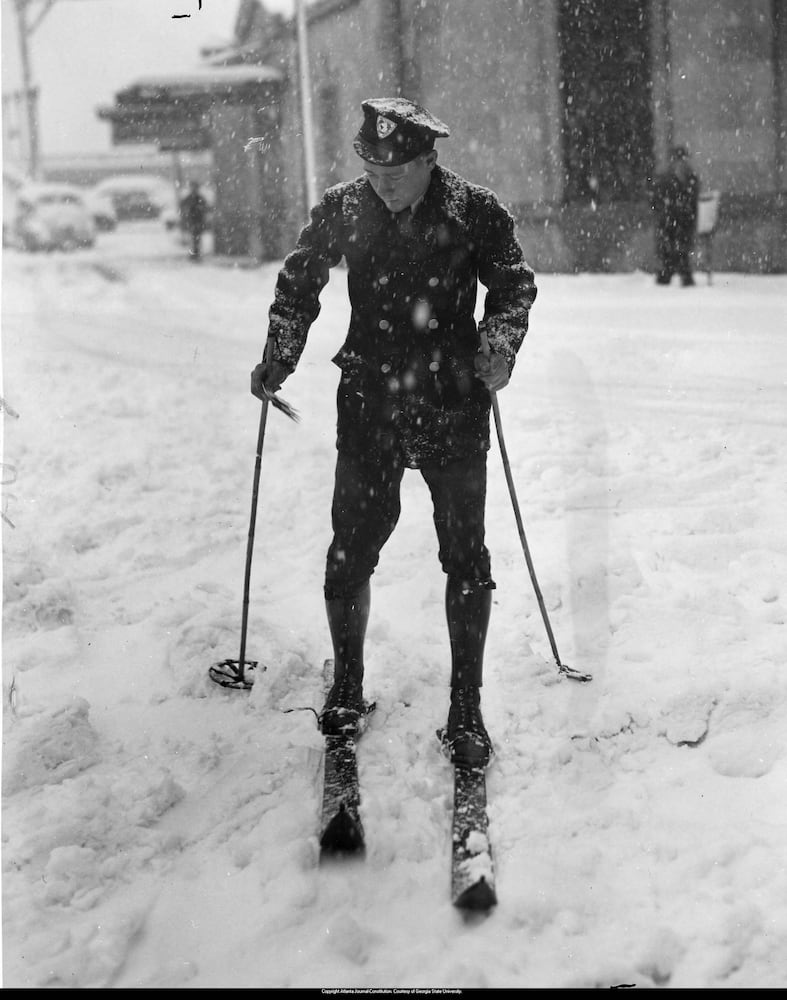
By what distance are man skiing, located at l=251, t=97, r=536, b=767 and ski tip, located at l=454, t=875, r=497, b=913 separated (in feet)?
1.87

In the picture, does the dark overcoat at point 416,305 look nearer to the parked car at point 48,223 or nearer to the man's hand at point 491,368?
the man's hand at point 491,368

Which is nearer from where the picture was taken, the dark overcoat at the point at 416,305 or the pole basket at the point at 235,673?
the dark overcoat at the point at 416,305

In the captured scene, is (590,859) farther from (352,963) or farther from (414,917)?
(352,963)

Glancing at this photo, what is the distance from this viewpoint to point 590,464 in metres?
6.17

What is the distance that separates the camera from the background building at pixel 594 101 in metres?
13.1

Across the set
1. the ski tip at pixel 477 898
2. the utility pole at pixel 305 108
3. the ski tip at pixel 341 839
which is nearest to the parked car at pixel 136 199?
the utility pole at pixel 305 108

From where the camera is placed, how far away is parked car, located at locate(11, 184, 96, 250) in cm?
2420

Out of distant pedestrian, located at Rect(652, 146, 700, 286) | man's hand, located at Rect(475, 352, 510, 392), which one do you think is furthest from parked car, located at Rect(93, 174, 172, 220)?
man's hand, located at Rect(475, 352, 510, 392)

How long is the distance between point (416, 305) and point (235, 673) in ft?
5.38

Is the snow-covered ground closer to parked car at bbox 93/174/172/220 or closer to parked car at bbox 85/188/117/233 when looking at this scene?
parked car at bbox 85/188/117/233

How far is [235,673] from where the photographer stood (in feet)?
12.8

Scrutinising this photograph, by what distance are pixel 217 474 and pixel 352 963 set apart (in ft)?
13.9

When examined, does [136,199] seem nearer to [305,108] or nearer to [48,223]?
[48,223]

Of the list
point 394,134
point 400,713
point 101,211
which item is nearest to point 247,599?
point 400,713
